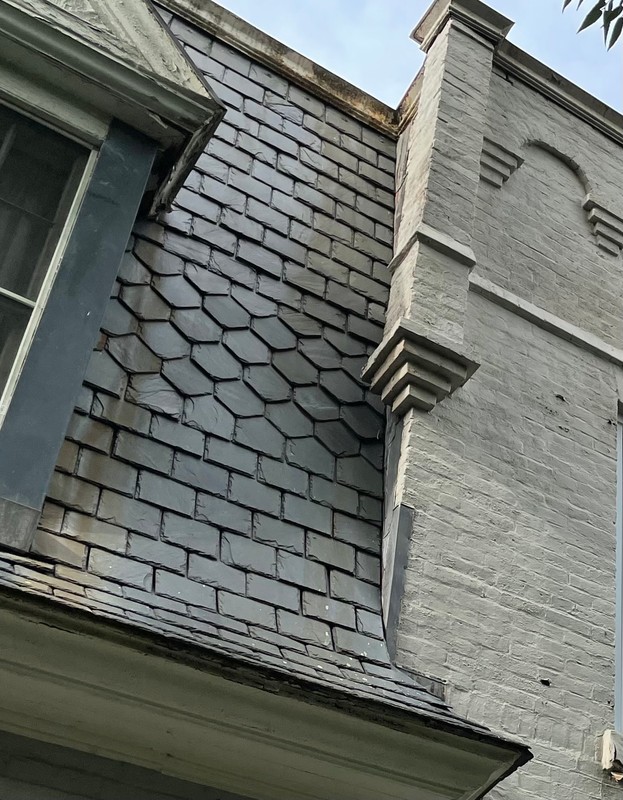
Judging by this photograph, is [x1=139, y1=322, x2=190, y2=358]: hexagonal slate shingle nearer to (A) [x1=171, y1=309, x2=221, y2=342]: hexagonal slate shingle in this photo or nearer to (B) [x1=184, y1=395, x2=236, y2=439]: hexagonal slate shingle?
(A) [x1=171, y1=309, x2=221, y2=342]: hexagonal slate shingle

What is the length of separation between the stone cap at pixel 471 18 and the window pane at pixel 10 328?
4138mm

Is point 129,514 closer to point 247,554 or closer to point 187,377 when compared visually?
point 247,554

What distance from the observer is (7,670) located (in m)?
3.70

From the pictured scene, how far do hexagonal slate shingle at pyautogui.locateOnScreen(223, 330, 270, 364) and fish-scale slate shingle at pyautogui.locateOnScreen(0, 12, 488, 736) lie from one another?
1 cm

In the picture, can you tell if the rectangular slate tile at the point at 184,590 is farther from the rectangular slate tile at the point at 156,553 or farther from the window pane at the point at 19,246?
the window pane at the point at 19,246

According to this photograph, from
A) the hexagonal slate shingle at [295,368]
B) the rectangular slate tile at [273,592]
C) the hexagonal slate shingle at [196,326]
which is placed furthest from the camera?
the hexagonal slate shingle at [295,368]

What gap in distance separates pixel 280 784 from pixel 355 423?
205cm

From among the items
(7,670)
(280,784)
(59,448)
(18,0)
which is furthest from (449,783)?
(18,0)

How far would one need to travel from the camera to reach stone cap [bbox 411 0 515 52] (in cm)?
738

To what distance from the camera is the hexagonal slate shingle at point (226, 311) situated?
556cm

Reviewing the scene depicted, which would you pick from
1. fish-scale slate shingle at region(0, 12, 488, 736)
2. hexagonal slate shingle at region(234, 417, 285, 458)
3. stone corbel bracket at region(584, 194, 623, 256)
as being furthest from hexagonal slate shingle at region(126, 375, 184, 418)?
stone corbel bracket at region(584, 194, 623, 256)

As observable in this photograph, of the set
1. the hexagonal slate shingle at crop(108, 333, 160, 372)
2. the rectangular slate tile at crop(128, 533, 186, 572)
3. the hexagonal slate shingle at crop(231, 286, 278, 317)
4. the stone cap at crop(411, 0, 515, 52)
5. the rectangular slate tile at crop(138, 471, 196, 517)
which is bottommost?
the rectangular slate tile at crop(128, 533, 186, 572)

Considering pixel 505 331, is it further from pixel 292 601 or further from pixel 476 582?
pixel 292 601

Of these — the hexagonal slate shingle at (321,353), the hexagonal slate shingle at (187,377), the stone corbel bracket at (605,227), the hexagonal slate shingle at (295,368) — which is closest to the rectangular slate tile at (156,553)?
the hexagonal slate shingle at (187,377)
